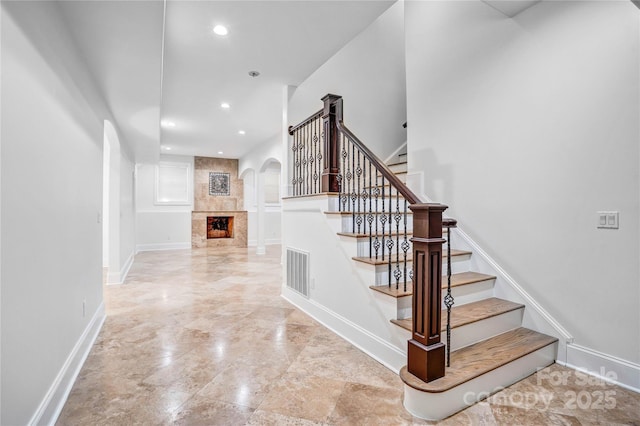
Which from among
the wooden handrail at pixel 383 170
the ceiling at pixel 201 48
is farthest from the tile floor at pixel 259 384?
the ceiling at pixel 201 48

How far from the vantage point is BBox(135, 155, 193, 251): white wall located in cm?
925

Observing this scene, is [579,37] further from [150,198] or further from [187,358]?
[150,198]

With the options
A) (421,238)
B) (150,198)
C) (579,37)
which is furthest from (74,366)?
(150,198)

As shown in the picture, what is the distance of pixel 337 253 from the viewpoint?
9.60 feet

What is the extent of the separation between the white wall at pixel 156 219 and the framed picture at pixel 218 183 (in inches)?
29.6

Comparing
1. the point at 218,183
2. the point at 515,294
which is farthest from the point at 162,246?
the point at 515,294

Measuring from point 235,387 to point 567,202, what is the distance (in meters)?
2.66

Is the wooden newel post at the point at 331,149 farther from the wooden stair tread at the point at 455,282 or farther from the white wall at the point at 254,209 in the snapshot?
the white wall at the point at 254,209

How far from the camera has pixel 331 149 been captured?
330cm

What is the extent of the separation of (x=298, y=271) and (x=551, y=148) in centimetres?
267

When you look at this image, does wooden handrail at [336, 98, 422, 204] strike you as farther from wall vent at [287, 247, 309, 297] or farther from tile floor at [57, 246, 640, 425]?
wall vent at [287, 247, 309, 297]

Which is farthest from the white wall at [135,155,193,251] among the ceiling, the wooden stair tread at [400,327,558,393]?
the wooden stair tread at [400,327,558,393]

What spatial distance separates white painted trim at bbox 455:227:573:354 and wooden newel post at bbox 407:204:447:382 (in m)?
1.17

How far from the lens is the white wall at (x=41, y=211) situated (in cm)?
134
